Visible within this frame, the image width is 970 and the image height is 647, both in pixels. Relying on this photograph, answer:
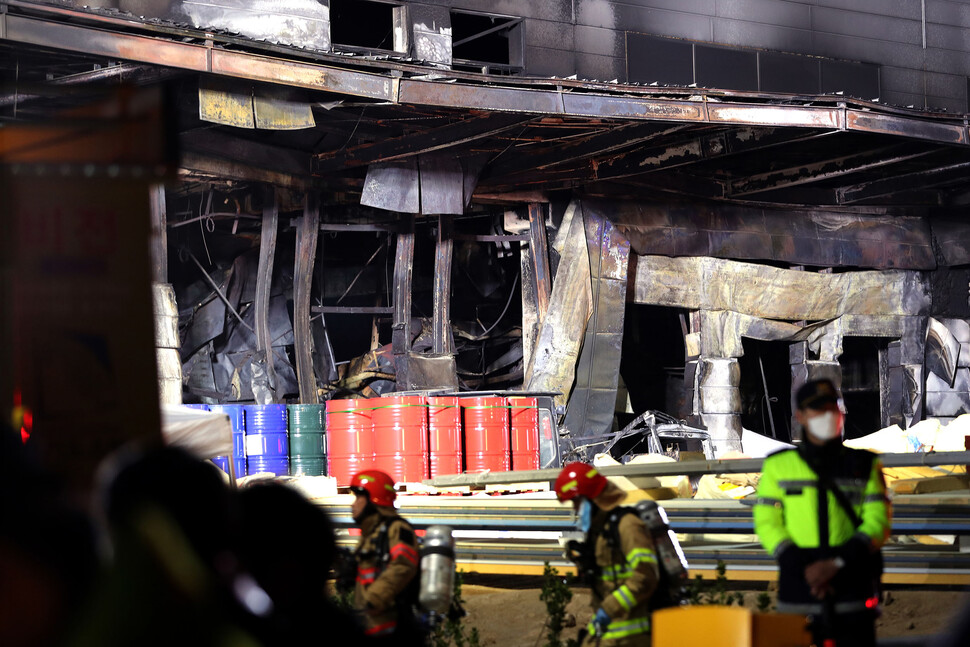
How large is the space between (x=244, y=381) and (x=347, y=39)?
730cm

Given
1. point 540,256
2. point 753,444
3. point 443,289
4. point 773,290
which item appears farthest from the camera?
point 773,290

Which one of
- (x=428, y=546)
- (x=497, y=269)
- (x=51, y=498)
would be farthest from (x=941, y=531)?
(x=497, y=269)

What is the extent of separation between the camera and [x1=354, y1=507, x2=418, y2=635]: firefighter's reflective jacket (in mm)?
6289

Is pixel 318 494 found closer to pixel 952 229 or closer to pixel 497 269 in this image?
pixel 497 269

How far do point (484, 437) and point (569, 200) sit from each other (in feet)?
18.1

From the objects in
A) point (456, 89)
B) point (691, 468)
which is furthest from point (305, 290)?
point (691, 468)

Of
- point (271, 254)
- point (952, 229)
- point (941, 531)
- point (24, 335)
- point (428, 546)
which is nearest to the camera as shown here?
point (24, 335)

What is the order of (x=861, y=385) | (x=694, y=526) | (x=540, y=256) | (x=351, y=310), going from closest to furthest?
(x=694, y=526), (x=351, y=310), (x=540, y=256), (x=861, y=385)

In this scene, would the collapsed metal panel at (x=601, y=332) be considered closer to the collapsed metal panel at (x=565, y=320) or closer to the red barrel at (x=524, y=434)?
the collapsed metal panel at (x=565, y=320)

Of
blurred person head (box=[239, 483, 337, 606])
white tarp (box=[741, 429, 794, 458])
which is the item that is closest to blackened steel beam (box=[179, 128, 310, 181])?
white tarp (box=[741, 429, 794, 458])

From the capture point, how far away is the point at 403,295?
21.0 meters

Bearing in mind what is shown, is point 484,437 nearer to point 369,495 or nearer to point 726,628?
point 369,495

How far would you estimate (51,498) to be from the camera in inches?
80.1

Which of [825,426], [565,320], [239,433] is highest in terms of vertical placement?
[565,320]
